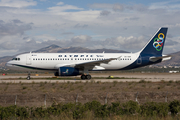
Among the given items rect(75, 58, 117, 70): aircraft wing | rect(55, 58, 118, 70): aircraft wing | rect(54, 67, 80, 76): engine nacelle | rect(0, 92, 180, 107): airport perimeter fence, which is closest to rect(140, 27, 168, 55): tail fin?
rect(75, 58, 117, 70): aircraft wing

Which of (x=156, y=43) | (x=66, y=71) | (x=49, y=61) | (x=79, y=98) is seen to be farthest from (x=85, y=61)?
(x=79, y=98)

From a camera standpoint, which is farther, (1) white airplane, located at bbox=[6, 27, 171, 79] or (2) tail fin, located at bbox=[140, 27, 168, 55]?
(2) tail fin, located at bbox=[140, 27, 168, 55]

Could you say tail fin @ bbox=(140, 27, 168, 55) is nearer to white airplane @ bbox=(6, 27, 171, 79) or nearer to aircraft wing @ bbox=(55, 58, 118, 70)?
white airplane @ bbox=(6, 27, 171, 79)

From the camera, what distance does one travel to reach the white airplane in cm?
3769

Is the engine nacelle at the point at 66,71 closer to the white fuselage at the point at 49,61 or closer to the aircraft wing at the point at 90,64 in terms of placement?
the aircraft wing at the point at 90,64

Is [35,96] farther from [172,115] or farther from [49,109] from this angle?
[172,115]

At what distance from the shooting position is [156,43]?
42719mm

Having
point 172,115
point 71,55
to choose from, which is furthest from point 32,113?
point 71,55

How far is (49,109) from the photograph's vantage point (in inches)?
511

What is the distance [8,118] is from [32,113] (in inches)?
53.2

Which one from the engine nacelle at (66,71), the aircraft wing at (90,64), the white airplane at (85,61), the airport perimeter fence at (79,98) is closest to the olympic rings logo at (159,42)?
the white airplane at (85,61)

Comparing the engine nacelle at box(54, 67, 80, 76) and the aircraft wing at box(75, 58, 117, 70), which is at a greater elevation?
the aircraft wing at box(75, 58, 117, 70)

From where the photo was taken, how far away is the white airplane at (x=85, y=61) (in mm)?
37688

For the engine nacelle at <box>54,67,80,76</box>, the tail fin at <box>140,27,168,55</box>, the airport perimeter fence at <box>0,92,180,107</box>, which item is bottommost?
the airport perimeter fence at <box>0,92,180,107</box>
